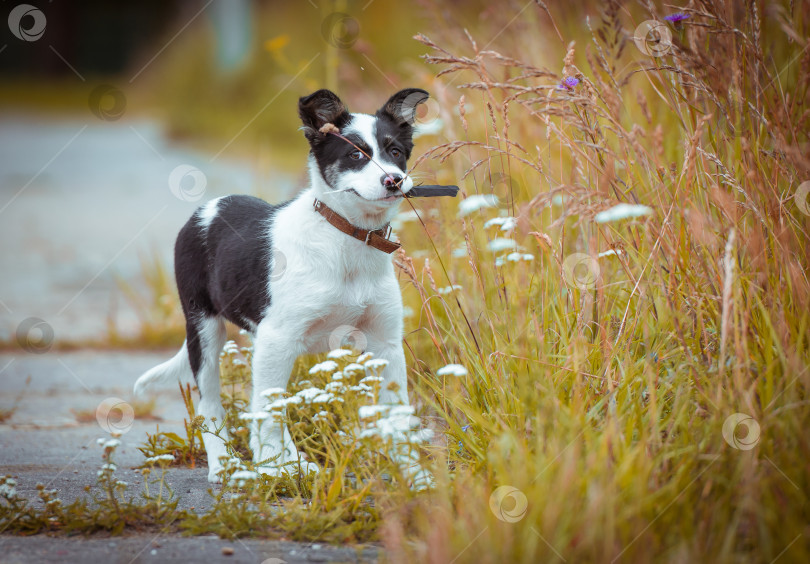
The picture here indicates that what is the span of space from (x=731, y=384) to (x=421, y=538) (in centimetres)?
97

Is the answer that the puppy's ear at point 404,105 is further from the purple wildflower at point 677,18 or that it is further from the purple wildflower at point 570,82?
the purple wildflower at point 677,18

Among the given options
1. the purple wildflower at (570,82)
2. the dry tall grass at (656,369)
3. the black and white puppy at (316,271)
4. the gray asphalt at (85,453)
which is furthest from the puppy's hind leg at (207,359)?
the purple wildflower at (570,82)

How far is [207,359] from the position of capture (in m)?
3.19

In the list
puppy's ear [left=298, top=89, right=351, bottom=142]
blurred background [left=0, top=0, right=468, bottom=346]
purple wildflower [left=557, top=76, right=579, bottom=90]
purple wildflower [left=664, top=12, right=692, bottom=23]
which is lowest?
purple wildflower [left=557, top=76, right=579, bottom=90]

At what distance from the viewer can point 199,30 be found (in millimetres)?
17344

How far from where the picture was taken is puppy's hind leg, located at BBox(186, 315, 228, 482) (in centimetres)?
315

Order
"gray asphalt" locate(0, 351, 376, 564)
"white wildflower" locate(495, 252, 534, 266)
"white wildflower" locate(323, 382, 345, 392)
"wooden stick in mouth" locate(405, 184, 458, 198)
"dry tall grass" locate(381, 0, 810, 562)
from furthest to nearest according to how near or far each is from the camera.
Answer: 1. "wooden stick in mouth" locate(405, 184, 458, 198)
2. "white wildflower" locate(495, 252, 534, 266)
3. "white wildflower" locate(323, 382, 345, 392)
4. "gray asphalt" locate(0, 351, 376, 564)
5. "dry tall grass" locate(381, 0, 810, 562)

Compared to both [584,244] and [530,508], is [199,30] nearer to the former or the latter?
[584,244]

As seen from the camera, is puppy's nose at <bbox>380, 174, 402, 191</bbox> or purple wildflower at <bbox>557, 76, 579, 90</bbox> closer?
purple wildflower at <bbox>557, 76, 579, 90</bbox>

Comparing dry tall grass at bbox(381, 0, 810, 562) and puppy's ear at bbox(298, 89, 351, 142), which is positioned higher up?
puppy's ear at bbox(298, 89, 351, 142)

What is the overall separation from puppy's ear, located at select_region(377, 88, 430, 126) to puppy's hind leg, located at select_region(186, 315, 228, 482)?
1.15 meters

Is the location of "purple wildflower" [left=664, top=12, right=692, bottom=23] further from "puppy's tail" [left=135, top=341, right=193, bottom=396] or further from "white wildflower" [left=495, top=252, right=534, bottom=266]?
"puppy's tail" [left=135, top=341, right=193, bottom=396]

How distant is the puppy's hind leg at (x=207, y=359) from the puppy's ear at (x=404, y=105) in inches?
45.2

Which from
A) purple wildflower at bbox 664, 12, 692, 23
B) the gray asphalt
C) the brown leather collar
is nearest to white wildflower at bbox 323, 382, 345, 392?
the gray asphalt
